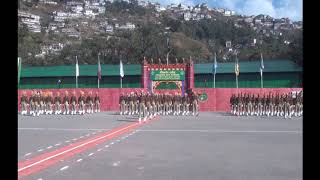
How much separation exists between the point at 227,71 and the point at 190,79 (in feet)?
56.0

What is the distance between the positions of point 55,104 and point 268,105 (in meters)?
15.6

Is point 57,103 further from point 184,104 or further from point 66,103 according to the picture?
point 184,104

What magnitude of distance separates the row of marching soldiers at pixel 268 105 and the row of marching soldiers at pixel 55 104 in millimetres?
11025

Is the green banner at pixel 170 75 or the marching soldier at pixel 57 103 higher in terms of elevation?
the green banner at pixel 170 75

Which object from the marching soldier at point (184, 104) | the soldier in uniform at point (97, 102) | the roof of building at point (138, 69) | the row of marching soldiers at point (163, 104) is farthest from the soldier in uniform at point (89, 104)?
the roof of building at point (138, 69)

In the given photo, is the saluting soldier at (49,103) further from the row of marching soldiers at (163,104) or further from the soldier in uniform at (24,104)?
the row of marching soldiers at (163,104)

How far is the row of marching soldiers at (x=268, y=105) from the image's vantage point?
113ft

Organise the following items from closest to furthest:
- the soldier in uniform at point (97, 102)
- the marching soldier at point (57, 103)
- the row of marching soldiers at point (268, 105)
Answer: the row of marching soldiers at point (268, 105) < the marching soldier at point (57, 103) < the soldier in uniform at point (97, 102)

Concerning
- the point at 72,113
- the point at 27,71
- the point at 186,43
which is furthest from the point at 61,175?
the point at 186,43

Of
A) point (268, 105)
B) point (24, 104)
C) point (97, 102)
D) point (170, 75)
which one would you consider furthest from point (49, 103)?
point (268, 105)

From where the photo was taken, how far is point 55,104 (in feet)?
132

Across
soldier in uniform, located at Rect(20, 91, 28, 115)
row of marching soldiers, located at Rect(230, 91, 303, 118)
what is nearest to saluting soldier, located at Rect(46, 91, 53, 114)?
soldier in uniform, located at Rect(20, 91, 28, 115)
